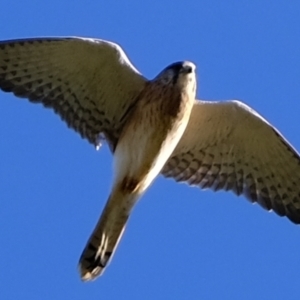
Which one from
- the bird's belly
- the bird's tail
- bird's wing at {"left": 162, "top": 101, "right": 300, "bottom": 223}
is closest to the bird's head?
the bird's belly

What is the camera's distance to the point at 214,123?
1352cm

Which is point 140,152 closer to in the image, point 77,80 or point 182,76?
point 182,76

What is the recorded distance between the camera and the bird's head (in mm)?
12906

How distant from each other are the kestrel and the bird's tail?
10mm

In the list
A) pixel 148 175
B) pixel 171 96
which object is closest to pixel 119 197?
pixel 148 175

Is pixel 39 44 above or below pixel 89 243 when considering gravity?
above

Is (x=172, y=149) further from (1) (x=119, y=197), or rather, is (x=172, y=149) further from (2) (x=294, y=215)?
(2) (x=294, y=215)

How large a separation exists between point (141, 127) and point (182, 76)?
2.27 ft

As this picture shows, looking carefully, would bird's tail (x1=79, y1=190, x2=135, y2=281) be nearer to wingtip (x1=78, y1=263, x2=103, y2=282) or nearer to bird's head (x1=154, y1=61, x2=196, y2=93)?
wingtip (x1=78, y1=263, x2=103, y2=282)

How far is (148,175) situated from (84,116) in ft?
3.26

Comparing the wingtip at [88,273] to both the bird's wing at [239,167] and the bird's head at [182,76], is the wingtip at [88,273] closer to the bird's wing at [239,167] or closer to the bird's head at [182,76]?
the bird's wing at [239,167]

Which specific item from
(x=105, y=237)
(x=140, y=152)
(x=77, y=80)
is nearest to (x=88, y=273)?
(x=105, y=237)

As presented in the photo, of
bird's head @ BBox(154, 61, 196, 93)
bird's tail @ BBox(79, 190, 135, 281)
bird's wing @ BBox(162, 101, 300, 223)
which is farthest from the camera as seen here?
bird's wing @ BBox(162, 101, 300, 223)

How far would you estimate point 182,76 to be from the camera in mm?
12914
